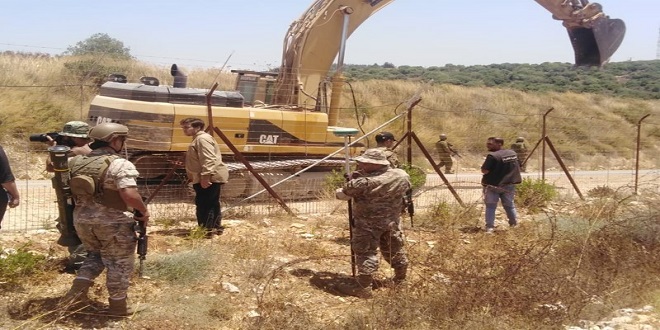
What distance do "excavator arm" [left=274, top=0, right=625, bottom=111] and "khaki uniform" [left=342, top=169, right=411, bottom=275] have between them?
6.05 m

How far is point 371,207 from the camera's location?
641 centimetres

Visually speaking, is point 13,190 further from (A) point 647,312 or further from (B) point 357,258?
(A) point 647,312

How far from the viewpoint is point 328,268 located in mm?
7398

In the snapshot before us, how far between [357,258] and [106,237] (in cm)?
231

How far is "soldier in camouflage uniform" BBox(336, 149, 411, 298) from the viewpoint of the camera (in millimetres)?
6336

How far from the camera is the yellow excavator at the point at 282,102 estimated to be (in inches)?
430

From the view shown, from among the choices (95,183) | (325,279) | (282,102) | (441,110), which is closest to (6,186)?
(95,183)

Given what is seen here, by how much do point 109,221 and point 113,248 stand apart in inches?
8.3

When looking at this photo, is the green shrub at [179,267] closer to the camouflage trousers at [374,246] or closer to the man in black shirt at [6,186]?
the man in black shirt at [6,186]

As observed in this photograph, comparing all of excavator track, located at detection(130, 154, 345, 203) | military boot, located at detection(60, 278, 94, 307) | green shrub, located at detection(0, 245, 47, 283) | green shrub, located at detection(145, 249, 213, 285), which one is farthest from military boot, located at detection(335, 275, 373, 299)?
excavator track, located at detection(130, 154, 345, 203)

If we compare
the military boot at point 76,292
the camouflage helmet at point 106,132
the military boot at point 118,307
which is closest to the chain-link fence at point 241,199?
the military boot at point 76,292

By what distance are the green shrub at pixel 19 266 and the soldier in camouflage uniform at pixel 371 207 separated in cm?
279

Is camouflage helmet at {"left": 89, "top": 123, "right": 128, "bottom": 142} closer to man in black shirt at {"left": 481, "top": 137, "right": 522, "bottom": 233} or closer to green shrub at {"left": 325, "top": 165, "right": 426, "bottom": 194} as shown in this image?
man in black shirt at {"left": 481, "top": 137, "right": 522, "bottom": 233}

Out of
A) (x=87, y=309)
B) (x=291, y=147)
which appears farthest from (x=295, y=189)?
(x=87, y=309)
